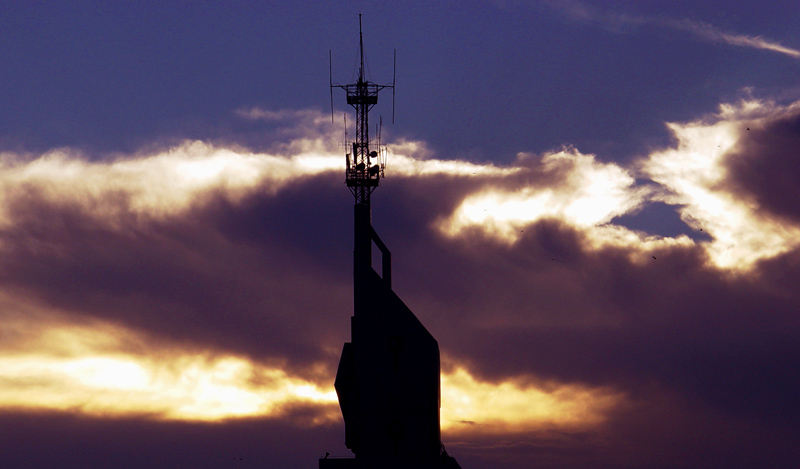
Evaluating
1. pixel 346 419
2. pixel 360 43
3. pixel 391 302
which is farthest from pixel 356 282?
pixel 360 43

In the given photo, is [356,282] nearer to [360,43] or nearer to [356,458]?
[356,458]

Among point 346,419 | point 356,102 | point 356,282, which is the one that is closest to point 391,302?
point 356,282

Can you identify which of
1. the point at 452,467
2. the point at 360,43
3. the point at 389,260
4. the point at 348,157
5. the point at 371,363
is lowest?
the point at 452,467

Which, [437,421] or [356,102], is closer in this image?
[437,421]

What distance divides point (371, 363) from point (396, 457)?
22.7 ft

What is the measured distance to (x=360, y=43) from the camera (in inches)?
4237

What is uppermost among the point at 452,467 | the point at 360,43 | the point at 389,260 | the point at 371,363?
the point at 360,43

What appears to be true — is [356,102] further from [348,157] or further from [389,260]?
[389,260]

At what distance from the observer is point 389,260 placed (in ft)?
331

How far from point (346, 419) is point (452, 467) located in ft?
27.6

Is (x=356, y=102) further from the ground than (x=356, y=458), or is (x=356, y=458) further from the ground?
(x=356, y=102)

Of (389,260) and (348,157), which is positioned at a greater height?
(348,157)

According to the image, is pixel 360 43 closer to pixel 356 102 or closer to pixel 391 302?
pixel 356 102

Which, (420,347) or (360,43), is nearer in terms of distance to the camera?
(420,347)
